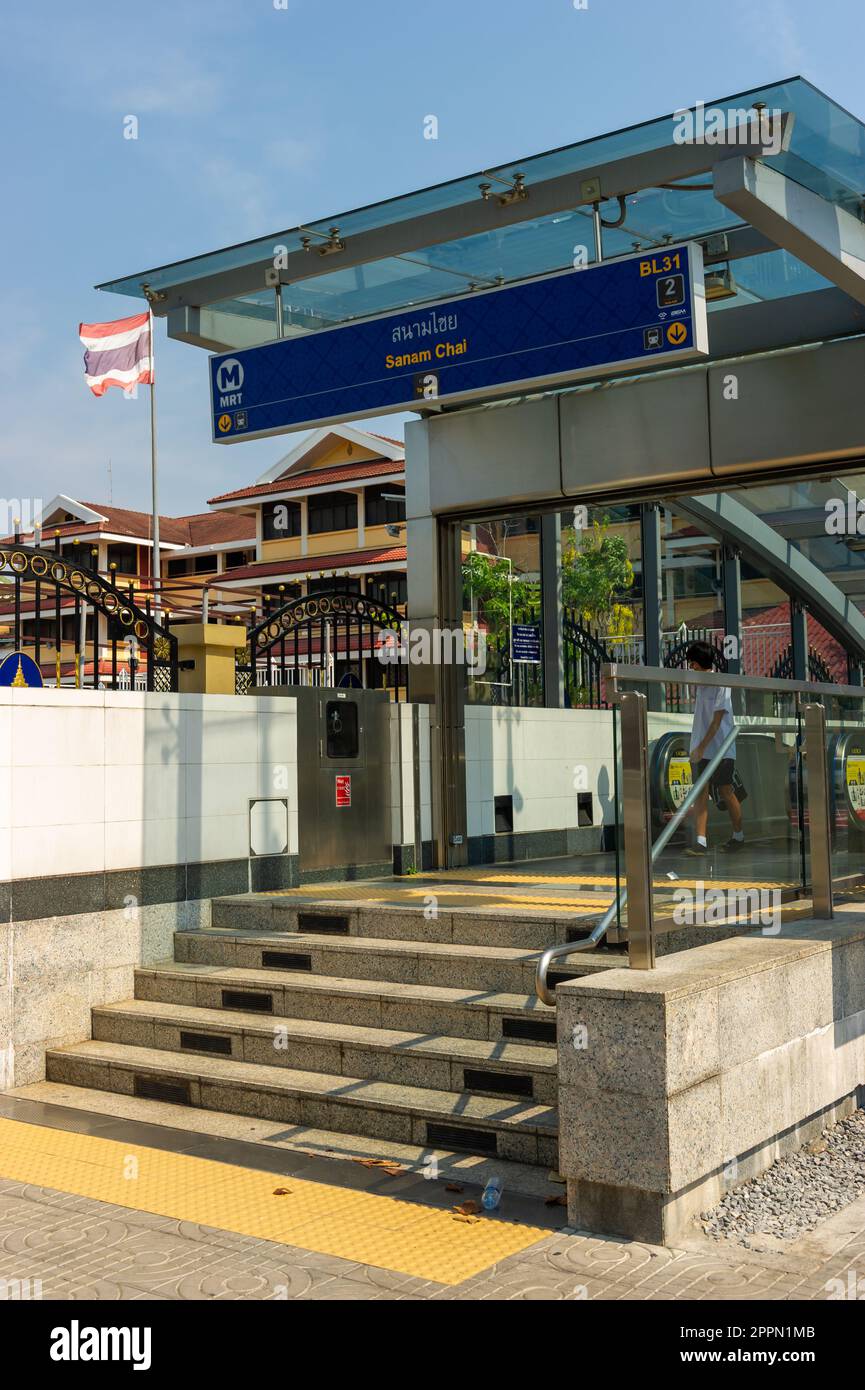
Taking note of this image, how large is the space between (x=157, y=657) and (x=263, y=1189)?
460 cm

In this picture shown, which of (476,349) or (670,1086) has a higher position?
(476,349)

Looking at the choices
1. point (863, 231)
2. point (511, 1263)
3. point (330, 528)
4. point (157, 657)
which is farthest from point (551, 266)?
point (330, 528)

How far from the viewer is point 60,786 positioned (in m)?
7.92

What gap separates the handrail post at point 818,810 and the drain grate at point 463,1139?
224 centimetres

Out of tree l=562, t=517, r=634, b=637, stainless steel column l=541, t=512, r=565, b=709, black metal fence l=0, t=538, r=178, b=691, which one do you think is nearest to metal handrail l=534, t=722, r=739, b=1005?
black metal fence l=0, t=538, r=178, b=691

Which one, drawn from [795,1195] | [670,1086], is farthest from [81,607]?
[795,1195]

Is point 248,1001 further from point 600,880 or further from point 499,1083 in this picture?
point 600,880

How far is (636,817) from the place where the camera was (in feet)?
17.9

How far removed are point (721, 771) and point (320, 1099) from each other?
2.52 metres

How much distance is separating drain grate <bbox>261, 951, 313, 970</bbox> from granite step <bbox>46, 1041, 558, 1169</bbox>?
817 mm

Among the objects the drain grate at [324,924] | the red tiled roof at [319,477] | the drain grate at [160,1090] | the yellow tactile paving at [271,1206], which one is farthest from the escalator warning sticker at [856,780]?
the red tiled roof at [319,477]

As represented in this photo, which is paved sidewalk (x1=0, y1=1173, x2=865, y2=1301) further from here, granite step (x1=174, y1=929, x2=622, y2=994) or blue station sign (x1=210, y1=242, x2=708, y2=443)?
blue station sign (x1=210, y1=242, x2=708, y2=443)
